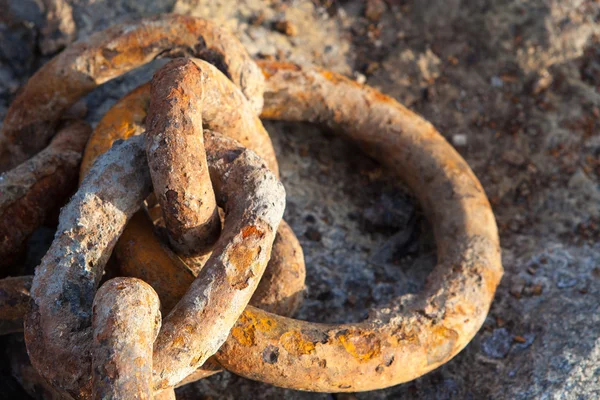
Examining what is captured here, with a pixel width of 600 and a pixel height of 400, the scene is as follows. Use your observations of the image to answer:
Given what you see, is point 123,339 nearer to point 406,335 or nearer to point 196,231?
point 196,231

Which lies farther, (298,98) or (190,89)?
(298,98)

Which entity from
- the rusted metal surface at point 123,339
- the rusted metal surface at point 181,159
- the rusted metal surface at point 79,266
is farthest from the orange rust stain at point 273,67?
the rusted metal surface at point 123,339

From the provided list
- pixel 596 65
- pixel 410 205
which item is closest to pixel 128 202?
pixel 410 205

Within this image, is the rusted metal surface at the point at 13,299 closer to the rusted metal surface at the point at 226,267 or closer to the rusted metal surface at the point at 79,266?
the rusted metal surface at the point at 79,266

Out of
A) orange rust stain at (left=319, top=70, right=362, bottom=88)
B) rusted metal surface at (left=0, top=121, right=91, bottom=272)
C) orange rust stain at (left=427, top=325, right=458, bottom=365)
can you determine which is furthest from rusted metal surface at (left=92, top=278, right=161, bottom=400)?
Answer: orange rust stain at (left=319, top=70, right=362, bottom=88)

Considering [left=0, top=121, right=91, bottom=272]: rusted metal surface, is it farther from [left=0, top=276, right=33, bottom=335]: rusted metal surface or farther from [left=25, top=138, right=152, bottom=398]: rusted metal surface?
[left=25, top=138, right=152, bottom=398]: rusted metal surface

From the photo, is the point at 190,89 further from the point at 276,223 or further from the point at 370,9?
the point at 370,9
